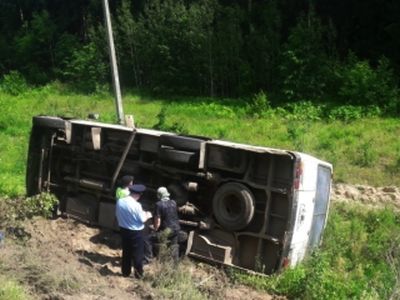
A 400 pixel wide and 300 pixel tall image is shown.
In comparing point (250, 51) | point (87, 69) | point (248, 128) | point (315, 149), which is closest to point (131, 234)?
point (315, 149)

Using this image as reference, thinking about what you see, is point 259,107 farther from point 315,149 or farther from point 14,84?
point 14,84

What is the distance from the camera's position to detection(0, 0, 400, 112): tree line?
29.3 metres

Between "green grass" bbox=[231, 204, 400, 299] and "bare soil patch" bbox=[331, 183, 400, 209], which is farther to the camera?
"bare soil patch" bbox=[331, 183, 400, 209]

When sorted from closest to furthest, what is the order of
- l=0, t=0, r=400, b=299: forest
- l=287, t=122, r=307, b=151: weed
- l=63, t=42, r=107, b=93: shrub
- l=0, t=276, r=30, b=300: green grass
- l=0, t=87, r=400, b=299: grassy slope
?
l=0, t=276, r=30, b=300: green grass < l=0, t=0, r=400, b=299: forest < l=0, t=87, r=400, b=299: grassy slope < l=287, t=122, r=307, b=151: weed < l=63, t=42, r=107, b=93: shrub

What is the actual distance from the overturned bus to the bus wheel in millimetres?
15

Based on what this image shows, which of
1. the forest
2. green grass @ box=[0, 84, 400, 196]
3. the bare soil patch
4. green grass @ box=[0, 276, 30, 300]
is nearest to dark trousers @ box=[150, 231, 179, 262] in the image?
the forest

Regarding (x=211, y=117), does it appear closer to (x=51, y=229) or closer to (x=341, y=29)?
(x=341, y=29)

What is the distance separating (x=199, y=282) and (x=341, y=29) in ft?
91.6

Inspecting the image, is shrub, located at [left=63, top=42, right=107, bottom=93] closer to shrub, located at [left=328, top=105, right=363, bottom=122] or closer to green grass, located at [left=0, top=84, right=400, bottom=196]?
green grass, located at [left=0, top=84, right=400, bottom=196]

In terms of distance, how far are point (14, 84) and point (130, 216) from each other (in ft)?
102

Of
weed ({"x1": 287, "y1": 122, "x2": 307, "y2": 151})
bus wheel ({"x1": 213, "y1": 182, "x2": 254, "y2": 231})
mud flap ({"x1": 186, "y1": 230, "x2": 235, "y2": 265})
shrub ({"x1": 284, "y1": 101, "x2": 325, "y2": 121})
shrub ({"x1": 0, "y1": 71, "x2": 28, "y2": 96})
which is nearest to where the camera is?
bus wheel ({"x1": 213, "y1": 182, "x2": 254, "y2": 231})

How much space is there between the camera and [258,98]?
90.9 feet

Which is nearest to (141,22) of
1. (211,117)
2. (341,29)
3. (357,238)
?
(341,29)

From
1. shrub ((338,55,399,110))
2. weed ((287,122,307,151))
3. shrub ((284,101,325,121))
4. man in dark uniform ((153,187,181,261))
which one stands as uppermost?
shrub ((338,55,399,110))
